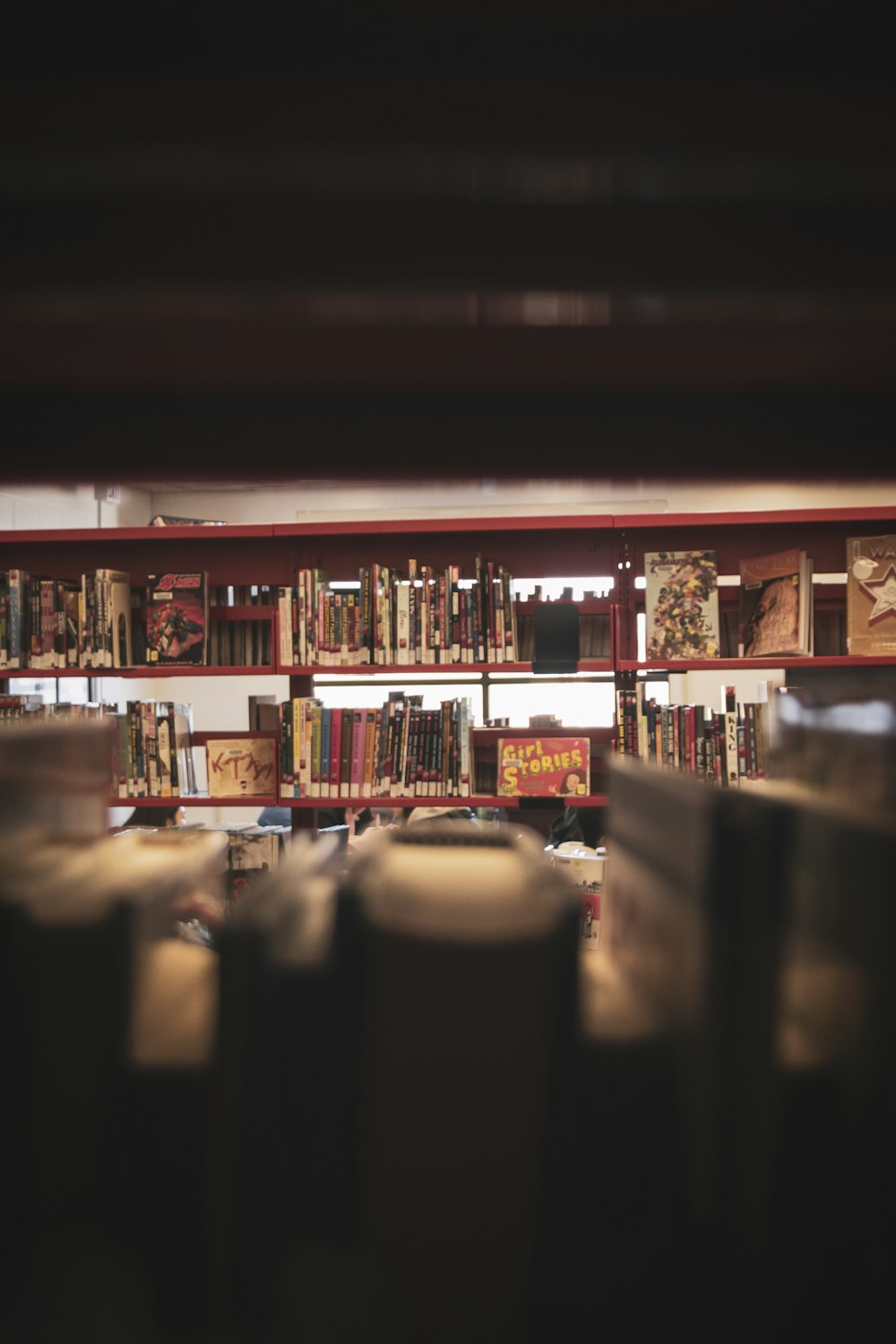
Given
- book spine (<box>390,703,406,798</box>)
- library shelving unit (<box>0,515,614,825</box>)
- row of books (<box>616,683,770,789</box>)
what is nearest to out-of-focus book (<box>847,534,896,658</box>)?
row of books (<box>616,683,770,789</box>)

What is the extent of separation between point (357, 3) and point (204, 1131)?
1.20 feet

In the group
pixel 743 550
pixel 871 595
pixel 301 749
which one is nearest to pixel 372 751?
pixel 301 749

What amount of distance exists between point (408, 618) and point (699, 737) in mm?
1204

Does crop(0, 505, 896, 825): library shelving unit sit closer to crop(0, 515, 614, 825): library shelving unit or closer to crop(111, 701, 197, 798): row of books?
crop(0, 515, 614, 825): library shelving unit

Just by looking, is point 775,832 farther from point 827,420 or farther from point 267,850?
point 267,850

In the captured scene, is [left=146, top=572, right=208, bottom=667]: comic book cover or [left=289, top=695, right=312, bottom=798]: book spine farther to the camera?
[left=146, top=572, right=208, bottom=667]: comic book cover

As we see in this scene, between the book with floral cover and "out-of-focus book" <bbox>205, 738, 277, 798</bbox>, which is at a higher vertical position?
the book with floral cover

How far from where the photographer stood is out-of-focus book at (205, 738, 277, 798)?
10.9ft

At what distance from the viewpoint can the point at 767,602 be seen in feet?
10.6

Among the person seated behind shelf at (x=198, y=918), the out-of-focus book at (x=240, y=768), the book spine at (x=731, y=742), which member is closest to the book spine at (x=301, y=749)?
the out-of-focus book at (x=240, y=768)

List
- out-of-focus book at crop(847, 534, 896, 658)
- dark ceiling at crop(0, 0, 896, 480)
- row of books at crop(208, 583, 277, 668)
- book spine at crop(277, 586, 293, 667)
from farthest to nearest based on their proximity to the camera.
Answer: row of books at crop(208, 583, 277, 668) → book spine at crop(277, 586, 293, 667) → out-of-focus book at crop(847, 534, 896, 658) → dark ceiling at crop(0, 0, 896, 480)

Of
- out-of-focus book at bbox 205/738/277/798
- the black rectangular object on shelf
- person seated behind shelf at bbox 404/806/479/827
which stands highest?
the black rectangular object on shelf

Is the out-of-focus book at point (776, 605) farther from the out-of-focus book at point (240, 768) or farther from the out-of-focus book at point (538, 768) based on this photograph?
the out-of-focus book at point (240, 768)

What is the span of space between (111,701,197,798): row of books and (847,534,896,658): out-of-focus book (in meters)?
2.64
